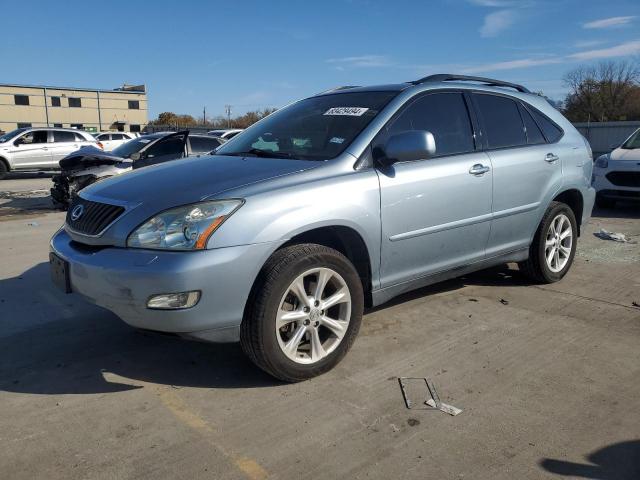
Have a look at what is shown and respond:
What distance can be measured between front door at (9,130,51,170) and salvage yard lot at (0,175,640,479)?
49.9 ft

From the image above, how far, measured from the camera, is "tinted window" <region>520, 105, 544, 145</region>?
492 cm

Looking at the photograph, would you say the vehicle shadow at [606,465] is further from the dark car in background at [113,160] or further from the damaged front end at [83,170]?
the damaged front end at [83,170]

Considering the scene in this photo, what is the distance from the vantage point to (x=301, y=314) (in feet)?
10.6

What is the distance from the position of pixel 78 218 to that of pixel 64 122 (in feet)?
227

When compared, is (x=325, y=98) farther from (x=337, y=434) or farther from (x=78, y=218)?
(x=337, y=434)

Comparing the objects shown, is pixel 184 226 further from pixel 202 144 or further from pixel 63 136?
pixel 63 136

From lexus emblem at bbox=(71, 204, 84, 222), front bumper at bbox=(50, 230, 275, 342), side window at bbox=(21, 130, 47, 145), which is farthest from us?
side window at bbox=(21, 130, 47, 145)

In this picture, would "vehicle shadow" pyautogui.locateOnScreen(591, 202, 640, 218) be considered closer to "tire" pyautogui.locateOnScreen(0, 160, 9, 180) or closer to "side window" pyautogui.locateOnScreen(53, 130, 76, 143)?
"side window" pyautogui.locateOnScreen(53, 130, 76, 143)

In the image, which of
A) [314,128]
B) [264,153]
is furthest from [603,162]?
[264,153]

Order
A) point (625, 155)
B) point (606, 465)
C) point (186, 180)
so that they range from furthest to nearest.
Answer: point (625, 155) < point (186, 180) < point (606, 465)

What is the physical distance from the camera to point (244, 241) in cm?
298

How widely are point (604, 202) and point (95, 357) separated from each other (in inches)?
380

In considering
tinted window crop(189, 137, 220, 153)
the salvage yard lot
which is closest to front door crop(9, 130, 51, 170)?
tinted window crop(189, 137, 220, 153)

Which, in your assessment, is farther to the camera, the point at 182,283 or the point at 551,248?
the point at 551,248
